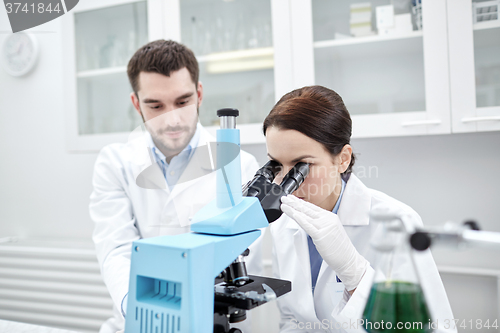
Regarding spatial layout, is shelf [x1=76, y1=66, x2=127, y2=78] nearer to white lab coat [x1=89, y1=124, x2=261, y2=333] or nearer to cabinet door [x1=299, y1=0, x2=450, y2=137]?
white lab coat [x1=89, y1=124, x2=261, y2=333]

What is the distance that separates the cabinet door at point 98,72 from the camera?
6.28 ft

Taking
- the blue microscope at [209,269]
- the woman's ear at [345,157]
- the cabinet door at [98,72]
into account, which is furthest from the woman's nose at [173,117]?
the blue microscope at [209,269]

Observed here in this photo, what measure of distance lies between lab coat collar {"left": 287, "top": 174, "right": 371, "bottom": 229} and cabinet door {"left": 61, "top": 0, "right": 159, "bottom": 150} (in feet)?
4.12

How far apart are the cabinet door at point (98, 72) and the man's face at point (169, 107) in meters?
0.52

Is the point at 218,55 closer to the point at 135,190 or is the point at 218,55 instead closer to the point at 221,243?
the point at 135,190

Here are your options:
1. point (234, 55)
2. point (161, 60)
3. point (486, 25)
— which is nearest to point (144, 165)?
point (161, 60)

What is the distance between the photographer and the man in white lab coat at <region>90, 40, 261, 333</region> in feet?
4.48

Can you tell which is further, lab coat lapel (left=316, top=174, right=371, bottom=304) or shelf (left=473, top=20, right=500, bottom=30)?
shelf (left=473, top=20, right=500, bottom=30)

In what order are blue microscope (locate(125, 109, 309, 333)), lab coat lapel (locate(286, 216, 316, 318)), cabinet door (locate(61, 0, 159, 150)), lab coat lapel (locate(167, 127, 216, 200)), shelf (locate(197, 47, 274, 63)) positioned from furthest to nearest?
1. cabinet door (locate(61, 0, 159, 150))
2. shelf (locate(197, 47, 274, 63))
3. lab coat lapel (locate(286, 216, 316, 318))
4. lab coat lapel (locate(167, 127, 216, 200))
5. blue microscope (locate(125, 109, 309, 333))

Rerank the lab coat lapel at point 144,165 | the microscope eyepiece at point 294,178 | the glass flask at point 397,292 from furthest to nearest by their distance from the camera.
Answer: the lab coat lapel at point 144,165 < the microscope eyepiece at point 294,178 < the glass flask at point 397,292

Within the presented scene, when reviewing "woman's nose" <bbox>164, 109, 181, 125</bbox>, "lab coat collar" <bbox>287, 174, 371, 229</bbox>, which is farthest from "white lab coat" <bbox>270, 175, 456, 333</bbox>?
"woman's nose" <bbox>164, 109, 181, 125</bbox>

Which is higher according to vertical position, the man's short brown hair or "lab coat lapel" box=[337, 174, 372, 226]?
the man's short brown hair
